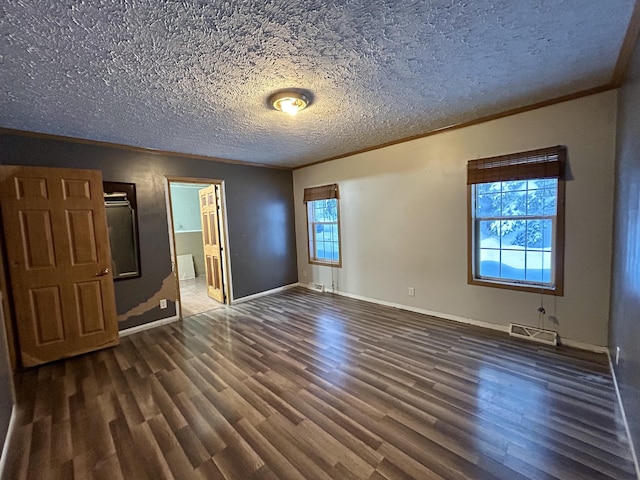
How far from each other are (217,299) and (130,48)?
13.3 ft

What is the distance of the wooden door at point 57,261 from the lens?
2.66 m

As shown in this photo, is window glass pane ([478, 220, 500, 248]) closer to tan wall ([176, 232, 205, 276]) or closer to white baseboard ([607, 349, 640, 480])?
white baseboard ([607, 349, 640, 480])

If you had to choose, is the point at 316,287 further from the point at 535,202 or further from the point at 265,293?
the point at 535,202

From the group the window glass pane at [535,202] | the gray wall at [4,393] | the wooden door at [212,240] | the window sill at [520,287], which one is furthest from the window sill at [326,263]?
the gray wall at [4,393]

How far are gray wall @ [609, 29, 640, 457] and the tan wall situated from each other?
7.57m

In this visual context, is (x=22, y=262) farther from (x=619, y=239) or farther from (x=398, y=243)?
(x=619, y=239)

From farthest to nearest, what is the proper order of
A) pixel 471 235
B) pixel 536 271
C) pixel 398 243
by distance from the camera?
1. pixel 398 243
2. pixel 471 235
3. pixel 536 271

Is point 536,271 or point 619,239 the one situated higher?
point 619,239

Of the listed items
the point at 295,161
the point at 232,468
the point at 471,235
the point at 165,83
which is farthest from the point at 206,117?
the point at 471,235

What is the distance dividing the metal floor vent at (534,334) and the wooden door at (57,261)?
455 cm

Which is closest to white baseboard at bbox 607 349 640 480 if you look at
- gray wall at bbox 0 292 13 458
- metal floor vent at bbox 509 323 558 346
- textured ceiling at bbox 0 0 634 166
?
metal floor vent at bbox 509 323 558 346

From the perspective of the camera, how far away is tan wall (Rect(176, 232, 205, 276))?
723 cm

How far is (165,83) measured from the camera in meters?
1.99

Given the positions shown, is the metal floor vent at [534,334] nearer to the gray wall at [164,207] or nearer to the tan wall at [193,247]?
the gray wall at [164,207]
